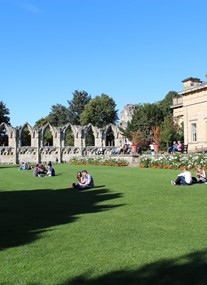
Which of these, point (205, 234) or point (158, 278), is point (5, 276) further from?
point (205, 234)

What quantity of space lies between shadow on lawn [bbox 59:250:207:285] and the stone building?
35.1m

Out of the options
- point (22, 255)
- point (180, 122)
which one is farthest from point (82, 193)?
point (180, 122)

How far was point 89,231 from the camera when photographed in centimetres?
810

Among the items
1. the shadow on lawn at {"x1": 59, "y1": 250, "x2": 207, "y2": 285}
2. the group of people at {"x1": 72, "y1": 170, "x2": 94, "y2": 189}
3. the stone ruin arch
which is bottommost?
the shadow on lawn at {"x1": 59, "y1": 250, "x2": 207, "y2": 285}

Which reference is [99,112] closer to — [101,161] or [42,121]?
[42,121]

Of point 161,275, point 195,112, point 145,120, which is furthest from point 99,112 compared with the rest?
point 161,275

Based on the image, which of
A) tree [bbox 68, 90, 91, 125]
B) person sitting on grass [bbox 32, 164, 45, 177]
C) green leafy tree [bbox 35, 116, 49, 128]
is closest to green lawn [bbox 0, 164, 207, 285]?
person sitting on grass [bbox 32, 164, 45, 177]

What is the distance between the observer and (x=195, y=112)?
1683 inches

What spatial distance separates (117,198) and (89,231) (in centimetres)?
494

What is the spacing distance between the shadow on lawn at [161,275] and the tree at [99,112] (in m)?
78.8

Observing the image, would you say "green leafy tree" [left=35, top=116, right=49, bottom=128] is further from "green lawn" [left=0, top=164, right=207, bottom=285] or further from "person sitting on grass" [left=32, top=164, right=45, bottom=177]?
"green lawn" [left=0, top=164, right=207, bottom=285]

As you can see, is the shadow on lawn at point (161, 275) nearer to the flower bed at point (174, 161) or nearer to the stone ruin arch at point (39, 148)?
the flower bed at point (174, 161)

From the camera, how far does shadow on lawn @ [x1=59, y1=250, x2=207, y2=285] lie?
5117 mm

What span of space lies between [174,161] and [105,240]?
1880 centimetres
